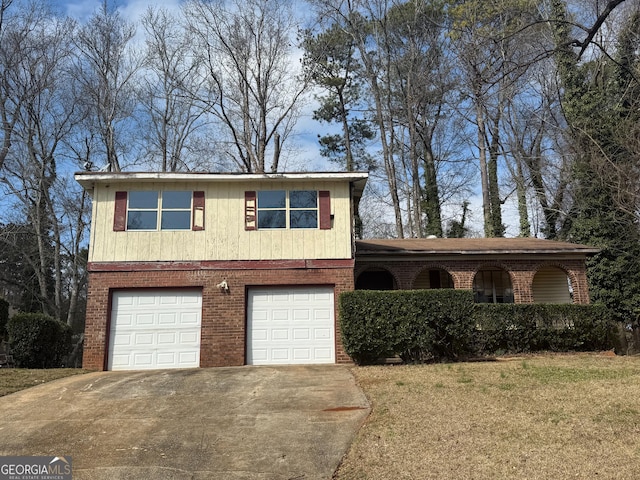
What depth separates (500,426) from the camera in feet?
19.7

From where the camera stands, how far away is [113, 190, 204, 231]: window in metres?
12.8

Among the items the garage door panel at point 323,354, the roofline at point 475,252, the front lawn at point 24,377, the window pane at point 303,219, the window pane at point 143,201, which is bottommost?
the front lawn at point 24,377

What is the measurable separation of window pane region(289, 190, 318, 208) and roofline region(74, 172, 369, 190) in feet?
1.34

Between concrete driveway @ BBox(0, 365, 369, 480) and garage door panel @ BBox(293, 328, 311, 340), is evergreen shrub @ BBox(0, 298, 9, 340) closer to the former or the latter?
concrete driveway @ BBox(0, 365, 369, 480)

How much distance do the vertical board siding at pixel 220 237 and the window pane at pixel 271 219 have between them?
171 millimetres

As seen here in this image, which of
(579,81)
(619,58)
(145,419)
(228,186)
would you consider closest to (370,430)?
(145,419)

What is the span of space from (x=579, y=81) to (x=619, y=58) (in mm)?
5374

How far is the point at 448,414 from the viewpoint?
6.65 m

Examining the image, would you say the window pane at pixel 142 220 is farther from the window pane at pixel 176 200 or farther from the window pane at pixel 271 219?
the window pane at pixel 271 219

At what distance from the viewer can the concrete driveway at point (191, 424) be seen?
5.40m

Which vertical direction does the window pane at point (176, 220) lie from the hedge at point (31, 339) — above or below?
above

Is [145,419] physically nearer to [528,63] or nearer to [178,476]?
[178,476]

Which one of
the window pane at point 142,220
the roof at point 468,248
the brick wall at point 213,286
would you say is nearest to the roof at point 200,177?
the window pane at point 142,220

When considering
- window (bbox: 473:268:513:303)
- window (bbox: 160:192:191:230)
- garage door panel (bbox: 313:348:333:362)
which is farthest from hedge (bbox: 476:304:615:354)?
window (bbox: 160:192:191:230)
